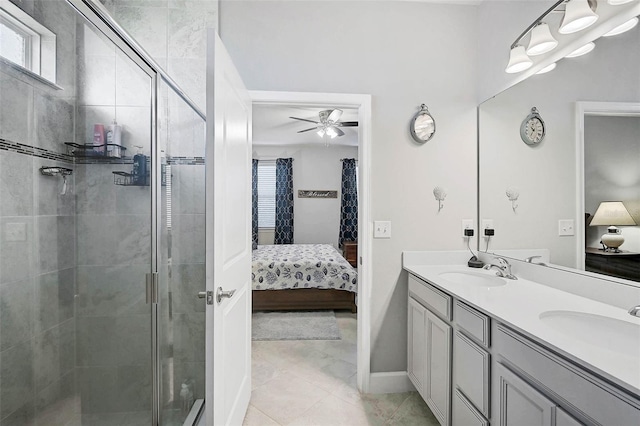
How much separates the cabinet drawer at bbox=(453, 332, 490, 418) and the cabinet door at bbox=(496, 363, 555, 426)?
86 millimetres

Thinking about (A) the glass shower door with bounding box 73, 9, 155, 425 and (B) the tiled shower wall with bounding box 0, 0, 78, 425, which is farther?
(A) the glass shower door with bounding box 73, 9, 155, 425

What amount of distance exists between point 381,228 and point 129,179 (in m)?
1.55

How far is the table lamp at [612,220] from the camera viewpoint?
124 centimetres

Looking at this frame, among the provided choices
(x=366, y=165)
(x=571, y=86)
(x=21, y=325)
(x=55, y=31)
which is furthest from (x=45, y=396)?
(x=571, y=86)

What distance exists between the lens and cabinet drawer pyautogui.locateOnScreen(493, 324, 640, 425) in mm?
733

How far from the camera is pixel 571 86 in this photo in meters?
1.47

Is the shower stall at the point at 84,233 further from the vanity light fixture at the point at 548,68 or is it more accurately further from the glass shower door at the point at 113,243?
the vanity light fixture at the point at 548,68

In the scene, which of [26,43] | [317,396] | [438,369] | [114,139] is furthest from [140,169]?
[438,369]

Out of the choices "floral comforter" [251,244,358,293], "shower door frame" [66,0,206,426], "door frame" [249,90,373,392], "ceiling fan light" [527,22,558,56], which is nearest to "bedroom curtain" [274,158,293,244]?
"floral comforter" [251,244,358,293]

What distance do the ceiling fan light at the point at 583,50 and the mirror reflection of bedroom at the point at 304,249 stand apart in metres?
1.31

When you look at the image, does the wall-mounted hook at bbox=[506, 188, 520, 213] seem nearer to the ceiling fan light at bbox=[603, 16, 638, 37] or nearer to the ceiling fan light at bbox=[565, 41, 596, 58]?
the ceiling fan light at bbox=[565, 41, 596, 58]

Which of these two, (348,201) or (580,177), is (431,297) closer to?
(580,177)

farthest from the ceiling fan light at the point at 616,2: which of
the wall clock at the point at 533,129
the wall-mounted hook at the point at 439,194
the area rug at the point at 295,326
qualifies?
the area rug at the point at 295,326

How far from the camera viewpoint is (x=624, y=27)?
1.22 m
